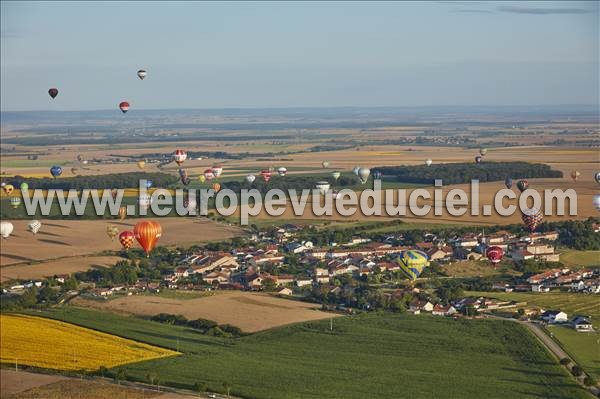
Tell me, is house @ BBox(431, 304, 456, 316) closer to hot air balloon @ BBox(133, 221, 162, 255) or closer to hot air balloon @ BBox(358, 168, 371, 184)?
hot air balloon @ BBox(133, 221, 162, 255)

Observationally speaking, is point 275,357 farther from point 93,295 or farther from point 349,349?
point 93,295

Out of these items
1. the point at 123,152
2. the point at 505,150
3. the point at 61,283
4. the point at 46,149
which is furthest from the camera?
the point at 46,149

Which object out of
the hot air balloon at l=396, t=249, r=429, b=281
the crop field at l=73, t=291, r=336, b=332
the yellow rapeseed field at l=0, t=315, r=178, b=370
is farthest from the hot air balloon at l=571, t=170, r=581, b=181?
the yellow rapeseed field at l=0, t=315, r=178, b=370

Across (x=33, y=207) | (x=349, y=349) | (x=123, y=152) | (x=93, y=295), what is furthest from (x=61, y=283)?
(x=123, y=152)

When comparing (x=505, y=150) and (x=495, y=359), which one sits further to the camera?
(x=505, y=150)

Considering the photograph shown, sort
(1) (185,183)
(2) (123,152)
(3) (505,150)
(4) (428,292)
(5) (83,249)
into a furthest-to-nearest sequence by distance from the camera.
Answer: (2) (123,152)
(3) (505,150)
(1) (185,183)
(5) (83,249)
(4) (428,292)

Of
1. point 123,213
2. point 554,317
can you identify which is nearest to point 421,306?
point 554,317
